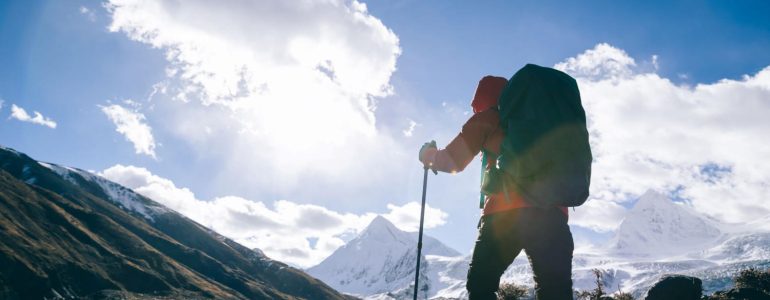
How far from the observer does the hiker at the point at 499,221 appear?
4.00 meters

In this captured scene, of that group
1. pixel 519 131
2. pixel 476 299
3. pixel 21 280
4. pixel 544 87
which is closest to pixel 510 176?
pixel 519 131

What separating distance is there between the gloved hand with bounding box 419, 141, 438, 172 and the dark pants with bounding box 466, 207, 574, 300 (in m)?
0.78

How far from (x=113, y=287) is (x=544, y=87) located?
17038 cm

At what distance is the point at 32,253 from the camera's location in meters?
141

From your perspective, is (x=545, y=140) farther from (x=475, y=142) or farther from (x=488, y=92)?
(x=488, y=92)

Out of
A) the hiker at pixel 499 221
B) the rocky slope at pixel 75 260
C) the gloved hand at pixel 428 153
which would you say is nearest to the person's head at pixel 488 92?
the hiker at pixel 499 221

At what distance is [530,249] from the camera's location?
4.05 meters

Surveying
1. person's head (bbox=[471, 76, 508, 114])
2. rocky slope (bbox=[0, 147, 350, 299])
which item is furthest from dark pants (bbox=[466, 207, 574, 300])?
rocky slope (bbox=[0, 147, 350, 299])

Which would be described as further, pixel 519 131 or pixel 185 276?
pixel 185 276

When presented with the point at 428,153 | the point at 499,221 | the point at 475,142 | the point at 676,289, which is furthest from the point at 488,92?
the point at 676,289

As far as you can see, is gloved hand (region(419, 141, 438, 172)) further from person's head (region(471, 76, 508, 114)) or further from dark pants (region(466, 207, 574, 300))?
dark pants (region(466, 207, 574, 300))

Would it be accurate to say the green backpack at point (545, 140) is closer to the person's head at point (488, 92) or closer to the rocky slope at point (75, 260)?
the person's head at point (488, 92)

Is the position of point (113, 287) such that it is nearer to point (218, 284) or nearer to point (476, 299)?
point (218, 284)

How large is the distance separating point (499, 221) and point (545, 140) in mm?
785
